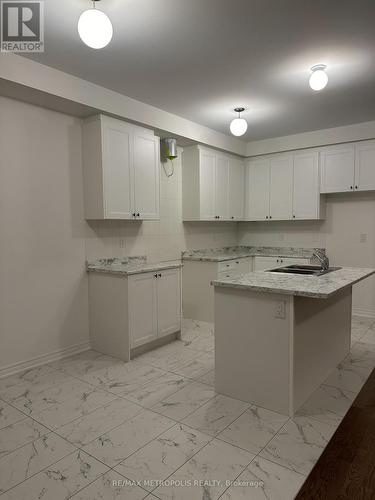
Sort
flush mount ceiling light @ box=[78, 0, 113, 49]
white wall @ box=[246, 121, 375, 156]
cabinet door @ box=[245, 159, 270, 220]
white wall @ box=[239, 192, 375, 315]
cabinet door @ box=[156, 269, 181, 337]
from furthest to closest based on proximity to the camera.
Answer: cabinet door @ box=[245, 159, 270, 220]
white wall @ box=[239, 192, 375, 315]
white wall @ box=[246, 121, 375, 156]
cabinet door @ box=[156, 269, 181, 337]
flush mount ceiling light @ box=[78, 0, 113, 49]

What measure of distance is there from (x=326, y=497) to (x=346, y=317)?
205 centimetres

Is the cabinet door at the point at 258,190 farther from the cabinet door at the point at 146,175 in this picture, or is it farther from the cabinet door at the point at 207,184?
the cabinet door at the point at 146,175

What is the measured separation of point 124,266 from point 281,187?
9.45 ft

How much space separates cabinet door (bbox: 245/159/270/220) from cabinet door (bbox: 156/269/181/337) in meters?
2.25

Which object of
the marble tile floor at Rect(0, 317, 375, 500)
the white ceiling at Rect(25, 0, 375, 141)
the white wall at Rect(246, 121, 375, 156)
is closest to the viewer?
the marble tile floor at Rect(0, 317, 375, 500)

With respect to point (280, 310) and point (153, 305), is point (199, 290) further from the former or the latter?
point (280, 310)

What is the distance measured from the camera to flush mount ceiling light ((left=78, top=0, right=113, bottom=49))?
195 centimetres

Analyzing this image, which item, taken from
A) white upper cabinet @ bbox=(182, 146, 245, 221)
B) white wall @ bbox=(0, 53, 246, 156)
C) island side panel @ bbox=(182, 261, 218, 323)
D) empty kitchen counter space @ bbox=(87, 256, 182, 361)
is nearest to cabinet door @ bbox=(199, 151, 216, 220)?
white upper cabinet @ bbox=(182, 146, 245, 221)

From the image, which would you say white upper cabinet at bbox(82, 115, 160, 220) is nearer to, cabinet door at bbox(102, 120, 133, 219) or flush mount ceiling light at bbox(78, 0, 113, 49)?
cabinet door at bbox(102, 120, 133, 219)

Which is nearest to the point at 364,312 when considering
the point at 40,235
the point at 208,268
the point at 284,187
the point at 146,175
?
the point at 284,187

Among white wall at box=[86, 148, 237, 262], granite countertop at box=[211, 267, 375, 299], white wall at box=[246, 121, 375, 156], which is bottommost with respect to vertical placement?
granite countertop at box=[211, 267, 375, 299]

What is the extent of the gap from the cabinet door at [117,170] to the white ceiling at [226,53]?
0.39 m

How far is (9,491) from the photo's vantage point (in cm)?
171

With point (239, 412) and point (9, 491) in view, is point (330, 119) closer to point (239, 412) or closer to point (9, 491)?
point (239, 412)
